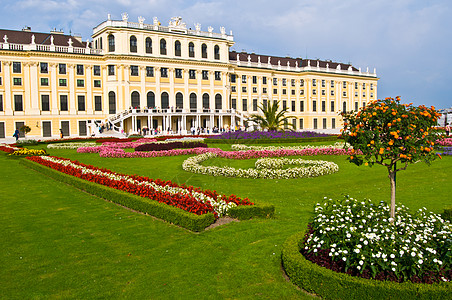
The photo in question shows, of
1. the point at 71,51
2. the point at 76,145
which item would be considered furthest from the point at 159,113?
the point at 76,145

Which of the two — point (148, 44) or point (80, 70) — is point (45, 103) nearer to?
point (80, 70)

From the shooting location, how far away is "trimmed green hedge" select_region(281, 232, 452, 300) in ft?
16.6

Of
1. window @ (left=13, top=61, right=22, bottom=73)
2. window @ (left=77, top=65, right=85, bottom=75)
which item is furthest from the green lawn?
window @ (left=77, top=65, right=85, bottom=75)

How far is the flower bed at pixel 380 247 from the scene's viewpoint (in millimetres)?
5301

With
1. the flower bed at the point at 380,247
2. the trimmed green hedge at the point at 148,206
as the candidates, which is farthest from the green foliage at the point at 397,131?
the trimmed green hedge at the point at 148,206

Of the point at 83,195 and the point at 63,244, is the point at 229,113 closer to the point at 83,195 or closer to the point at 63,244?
the point at 83,195

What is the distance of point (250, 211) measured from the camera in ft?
31.3

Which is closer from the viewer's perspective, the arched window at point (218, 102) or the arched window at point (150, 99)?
the arched window at point (150, 99)

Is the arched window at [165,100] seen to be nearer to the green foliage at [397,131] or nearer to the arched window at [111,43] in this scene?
the arched window at [111,43]

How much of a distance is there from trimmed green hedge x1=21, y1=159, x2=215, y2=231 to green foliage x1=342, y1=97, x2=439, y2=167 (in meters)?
3.71

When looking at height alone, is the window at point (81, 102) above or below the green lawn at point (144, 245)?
above

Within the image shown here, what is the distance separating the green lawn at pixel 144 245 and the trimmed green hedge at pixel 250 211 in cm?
35

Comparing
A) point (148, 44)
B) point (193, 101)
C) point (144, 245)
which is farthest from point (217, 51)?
point (144, 245)

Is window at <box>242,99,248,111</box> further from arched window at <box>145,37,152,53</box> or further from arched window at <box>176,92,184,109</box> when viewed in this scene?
arched window at <box>145,37,152,53</box>
